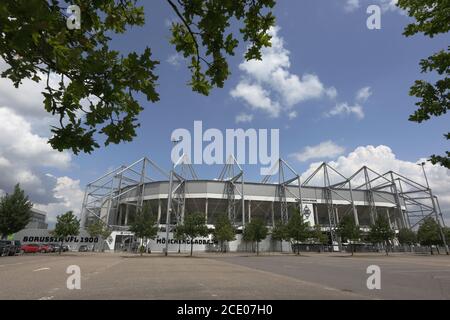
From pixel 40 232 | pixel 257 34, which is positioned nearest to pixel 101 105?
pixel 257 34

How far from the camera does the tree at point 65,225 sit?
47.9 metres

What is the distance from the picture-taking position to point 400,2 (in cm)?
772

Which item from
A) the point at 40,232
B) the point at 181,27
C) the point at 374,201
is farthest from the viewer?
the point at 374,201

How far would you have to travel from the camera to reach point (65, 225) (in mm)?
48281

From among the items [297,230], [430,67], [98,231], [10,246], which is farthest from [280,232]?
[430,67]

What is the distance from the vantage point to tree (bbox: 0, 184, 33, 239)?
47.5m

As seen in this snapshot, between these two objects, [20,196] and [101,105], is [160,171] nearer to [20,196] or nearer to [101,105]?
[20,196]

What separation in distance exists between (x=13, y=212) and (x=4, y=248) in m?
12.6

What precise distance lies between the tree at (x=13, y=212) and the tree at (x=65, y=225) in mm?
5226

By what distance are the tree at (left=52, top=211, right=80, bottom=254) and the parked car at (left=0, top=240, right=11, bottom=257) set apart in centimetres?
941

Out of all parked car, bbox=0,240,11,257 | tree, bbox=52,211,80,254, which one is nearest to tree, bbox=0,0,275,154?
parked car, bbox=0,240,11,257

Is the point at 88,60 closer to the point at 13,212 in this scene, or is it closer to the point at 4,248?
the point at 4,248

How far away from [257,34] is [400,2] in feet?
17.6

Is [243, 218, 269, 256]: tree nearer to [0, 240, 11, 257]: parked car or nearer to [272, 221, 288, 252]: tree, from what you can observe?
[272, 221, 288, 252]: tree
